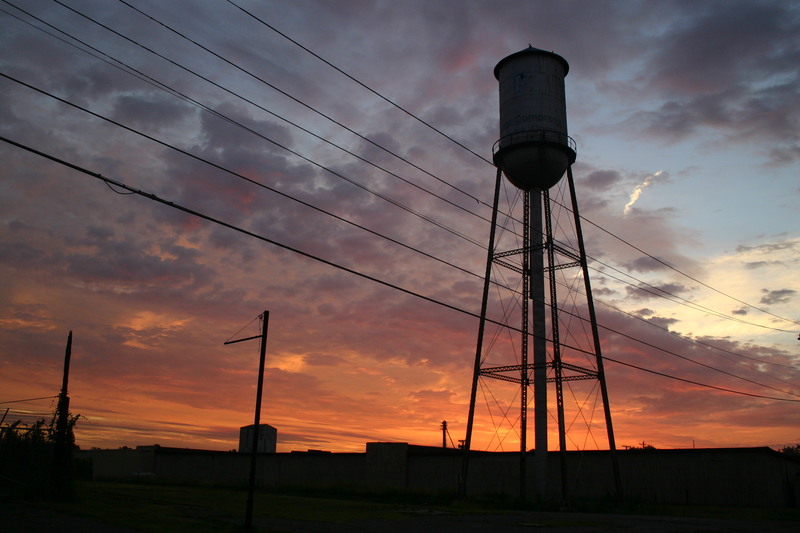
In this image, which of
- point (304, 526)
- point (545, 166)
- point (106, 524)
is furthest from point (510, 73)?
point (106, 524)

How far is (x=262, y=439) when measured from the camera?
234ft

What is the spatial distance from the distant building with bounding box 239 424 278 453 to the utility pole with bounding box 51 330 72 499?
41831 millimetres

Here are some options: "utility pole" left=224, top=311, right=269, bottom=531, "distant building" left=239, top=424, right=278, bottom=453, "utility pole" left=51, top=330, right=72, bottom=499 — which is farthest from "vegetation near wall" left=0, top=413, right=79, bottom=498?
"distant building" left=239, top=424, right=278, bottom=453

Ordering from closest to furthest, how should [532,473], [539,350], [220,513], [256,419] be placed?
[256,419] → [220,513] → [539,350] → [532,473]

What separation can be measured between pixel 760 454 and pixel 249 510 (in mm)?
30649

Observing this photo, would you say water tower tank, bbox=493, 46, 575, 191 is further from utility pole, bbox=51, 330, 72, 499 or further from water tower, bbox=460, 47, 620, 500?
utility pole, bbox=51, 330, 72, 499

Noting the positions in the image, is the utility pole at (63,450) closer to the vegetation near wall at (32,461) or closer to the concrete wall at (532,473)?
the vegetation near wall at (32,461)

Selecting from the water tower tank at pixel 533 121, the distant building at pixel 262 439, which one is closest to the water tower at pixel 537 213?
the water tower tank at pixel 533 121

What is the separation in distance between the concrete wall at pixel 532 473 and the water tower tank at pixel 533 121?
17208mm

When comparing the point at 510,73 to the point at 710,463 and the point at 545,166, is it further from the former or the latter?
the point at 710,463

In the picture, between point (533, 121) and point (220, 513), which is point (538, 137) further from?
point (220, 513)

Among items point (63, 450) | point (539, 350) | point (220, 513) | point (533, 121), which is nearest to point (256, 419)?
point (220, 513)

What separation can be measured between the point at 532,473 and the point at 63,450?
93.0 ft

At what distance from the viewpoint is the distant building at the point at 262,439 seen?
234 ft
